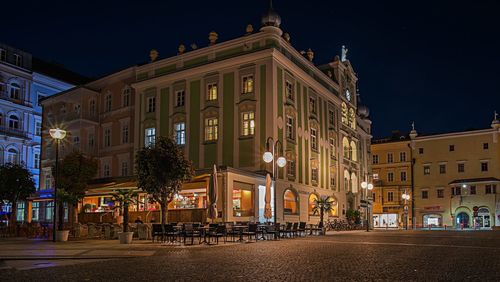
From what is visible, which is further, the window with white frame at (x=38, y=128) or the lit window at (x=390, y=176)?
the lit window at (x=390, y=176)

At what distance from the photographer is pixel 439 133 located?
6712 cm

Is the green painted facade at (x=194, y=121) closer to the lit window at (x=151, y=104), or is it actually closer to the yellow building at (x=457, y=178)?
the lit window at (x=151, y=104)

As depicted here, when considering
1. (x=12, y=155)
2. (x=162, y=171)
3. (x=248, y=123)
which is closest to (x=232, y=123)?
(x=248, y=123)

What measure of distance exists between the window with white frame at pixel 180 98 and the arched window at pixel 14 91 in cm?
2106

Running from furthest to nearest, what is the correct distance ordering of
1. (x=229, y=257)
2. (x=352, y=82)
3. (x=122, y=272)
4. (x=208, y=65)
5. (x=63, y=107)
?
(x=352, y=82), (x=63, y=107), (x=208, y=65), (x=229, y=257), (x=122, y=272)

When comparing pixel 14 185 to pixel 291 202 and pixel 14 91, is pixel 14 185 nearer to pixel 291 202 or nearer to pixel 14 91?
pixel 14 91

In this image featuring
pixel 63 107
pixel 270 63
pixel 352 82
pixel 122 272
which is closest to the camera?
pixel 122 272

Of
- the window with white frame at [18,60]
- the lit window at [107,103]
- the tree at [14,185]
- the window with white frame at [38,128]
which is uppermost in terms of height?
the window with white frame at [18,60]

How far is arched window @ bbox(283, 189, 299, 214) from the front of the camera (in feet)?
118

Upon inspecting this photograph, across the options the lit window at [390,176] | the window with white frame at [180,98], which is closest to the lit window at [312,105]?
the window with white frame at [180,98]

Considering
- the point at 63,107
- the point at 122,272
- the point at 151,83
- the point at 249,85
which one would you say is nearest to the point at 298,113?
the point at 249,85

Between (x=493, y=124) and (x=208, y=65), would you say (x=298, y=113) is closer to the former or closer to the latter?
(x=208, y=65)

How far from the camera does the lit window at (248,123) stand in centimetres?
3509

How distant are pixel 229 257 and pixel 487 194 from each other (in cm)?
5456
